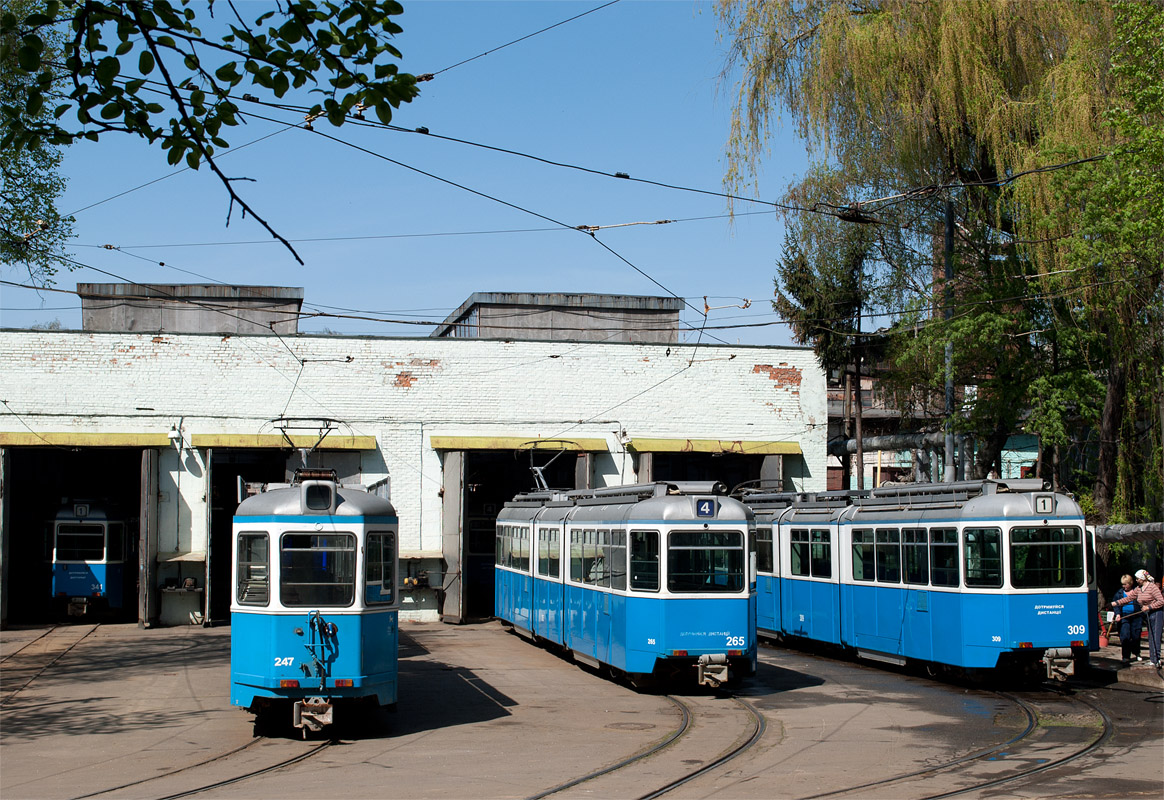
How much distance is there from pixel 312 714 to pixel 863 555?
9.54 m

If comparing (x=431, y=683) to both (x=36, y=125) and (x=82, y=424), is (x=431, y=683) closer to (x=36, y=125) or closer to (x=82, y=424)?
(x=36, y=125)

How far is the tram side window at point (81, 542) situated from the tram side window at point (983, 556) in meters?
20.3

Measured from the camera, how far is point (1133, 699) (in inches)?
584

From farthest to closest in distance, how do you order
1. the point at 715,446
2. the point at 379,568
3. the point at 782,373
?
1. the point at 782,373
2. the point at 715,446
3. the point at 379,568

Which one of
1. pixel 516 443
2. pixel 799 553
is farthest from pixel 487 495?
pixel 799 553

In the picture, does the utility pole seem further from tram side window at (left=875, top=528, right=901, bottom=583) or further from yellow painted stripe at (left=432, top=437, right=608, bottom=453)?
yellow painted stripe at (left=432, top=437, right=608, bottom=453)

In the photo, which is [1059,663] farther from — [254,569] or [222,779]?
[222,779]

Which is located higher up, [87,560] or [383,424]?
[383,424]

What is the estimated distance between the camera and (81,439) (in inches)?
1001

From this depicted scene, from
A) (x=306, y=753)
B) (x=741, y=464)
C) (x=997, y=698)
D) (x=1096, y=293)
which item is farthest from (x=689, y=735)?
(x=741, y=464)

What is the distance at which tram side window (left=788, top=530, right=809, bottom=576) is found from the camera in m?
20.3

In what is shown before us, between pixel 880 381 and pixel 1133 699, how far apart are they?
1258 cm

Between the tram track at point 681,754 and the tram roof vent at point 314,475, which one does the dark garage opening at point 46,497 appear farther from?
the tram track at point 681,754

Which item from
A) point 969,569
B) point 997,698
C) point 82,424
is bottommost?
point 997,698
